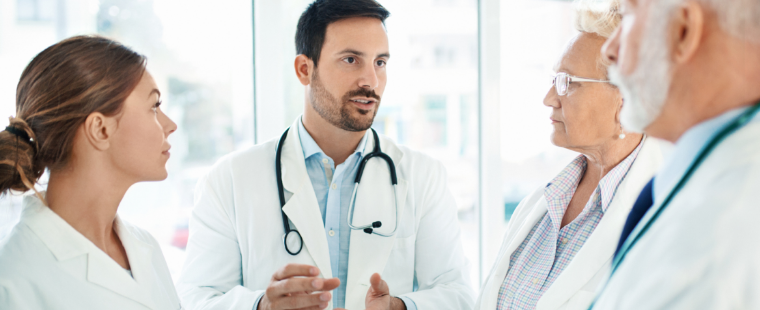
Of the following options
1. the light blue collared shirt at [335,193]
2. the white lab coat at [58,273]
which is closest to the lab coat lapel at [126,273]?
the white lab coat at [58,273]

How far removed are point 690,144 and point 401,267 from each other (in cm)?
118

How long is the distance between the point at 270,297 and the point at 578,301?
33.5 inches

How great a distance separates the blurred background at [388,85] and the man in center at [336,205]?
0.57m

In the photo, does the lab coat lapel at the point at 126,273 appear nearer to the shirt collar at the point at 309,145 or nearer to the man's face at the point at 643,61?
the shirt collar at the point at 309,145

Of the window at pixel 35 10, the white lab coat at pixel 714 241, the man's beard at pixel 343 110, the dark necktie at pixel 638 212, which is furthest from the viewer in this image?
the window at pixel 35 10

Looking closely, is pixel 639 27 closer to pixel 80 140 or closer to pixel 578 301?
pixel 578 301

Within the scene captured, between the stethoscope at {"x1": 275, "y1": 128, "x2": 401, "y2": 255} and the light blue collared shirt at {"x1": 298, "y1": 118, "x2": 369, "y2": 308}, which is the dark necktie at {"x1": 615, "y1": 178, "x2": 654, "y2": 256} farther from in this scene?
the light blue collared shirt at {"x1": 298, "y1": 118, "x2": 369, "y2": 308}

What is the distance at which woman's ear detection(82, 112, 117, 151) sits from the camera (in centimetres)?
113

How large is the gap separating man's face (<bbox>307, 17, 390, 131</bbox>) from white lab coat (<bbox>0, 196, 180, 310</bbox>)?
842 mm

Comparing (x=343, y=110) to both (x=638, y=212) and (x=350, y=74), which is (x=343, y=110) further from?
(x=638, y=212)

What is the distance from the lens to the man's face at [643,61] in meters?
0.69

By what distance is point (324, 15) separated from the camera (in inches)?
71.7

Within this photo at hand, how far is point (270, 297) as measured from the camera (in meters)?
1.36

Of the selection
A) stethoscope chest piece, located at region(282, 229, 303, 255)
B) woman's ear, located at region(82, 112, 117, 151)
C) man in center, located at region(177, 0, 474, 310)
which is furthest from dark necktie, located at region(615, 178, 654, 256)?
woman's ear, located at region(82, 112, 117, 151)
